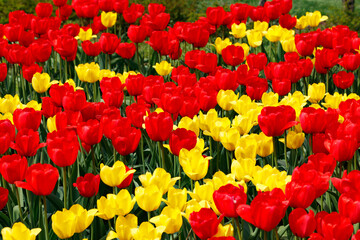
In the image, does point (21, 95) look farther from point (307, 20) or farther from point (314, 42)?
point (307, 20)

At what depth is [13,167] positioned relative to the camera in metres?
2.48

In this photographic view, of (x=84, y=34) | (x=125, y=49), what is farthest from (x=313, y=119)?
(x=84, y=34)

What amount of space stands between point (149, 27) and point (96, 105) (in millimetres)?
2213

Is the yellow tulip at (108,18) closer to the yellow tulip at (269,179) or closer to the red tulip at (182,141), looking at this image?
the red tulip at (182,141)

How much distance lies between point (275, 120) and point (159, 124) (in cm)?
59

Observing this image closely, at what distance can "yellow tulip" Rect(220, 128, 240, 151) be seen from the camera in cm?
292

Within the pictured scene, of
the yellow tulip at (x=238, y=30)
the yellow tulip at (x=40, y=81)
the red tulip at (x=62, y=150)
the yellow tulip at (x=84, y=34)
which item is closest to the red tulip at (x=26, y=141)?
the red tulip at (x=62, y=150)

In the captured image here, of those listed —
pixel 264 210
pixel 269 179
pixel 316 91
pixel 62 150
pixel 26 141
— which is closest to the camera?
pixel 264 210

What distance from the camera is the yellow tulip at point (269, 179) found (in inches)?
95.0

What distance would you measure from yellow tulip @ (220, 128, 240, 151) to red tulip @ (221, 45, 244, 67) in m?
1.73

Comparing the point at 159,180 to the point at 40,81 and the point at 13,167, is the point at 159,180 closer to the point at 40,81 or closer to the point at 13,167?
the point at 13,167

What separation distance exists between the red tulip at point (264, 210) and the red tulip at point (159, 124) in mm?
910

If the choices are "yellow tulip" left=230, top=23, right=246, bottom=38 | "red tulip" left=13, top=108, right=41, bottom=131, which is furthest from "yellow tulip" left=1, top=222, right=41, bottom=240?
"yellow tulip" left=230, top=23, right=246, bottom=38

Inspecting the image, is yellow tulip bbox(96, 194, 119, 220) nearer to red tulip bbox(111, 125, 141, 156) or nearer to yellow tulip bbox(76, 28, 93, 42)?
red tulip bbox(111, 125, 141, 156)
